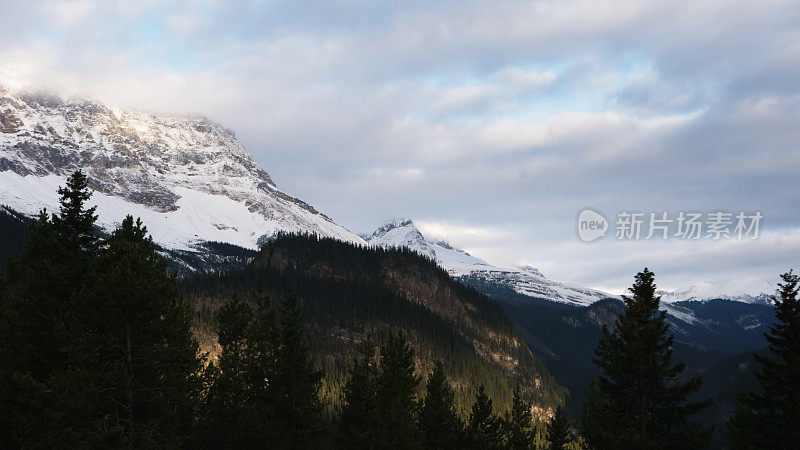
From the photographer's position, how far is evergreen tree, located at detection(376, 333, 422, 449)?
146 ft

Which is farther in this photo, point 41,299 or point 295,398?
point 295,398

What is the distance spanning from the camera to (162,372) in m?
28.9

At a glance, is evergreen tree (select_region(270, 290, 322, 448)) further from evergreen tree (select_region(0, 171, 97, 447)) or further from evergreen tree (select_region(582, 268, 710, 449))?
evergreen tree (select_region(582, 268, 710, 449))

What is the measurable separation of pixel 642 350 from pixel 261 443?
2405 centimetres

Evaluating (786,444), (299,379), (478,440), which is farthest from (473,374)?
(786,444)

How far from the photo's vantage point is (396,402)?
4722cm

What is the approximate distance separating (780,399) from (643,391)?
5.78 metres

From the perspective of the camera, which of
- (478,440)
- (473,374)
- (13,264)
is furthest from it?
(473,374)

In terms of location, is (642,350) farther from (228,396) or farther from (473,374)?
(473,374)

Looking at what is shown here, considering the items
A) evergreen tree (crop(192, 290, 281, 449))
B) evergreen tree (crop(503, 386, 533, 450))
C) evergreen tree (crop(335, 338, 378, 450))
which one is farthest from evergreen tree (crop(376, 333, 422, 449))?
evergreen tree (crop(503, 386, 533, 450))

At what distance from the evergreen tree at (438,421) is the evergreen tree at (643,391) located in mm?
23627

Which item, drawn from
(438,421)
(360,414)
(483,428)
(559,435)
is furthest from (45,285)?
(559,435)

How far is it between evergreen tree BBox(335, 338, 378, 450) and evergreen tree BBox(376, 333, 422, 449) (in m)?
0.64

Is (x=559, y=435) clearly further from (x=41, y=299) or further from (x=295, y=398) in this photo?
(x=41, y=299)
